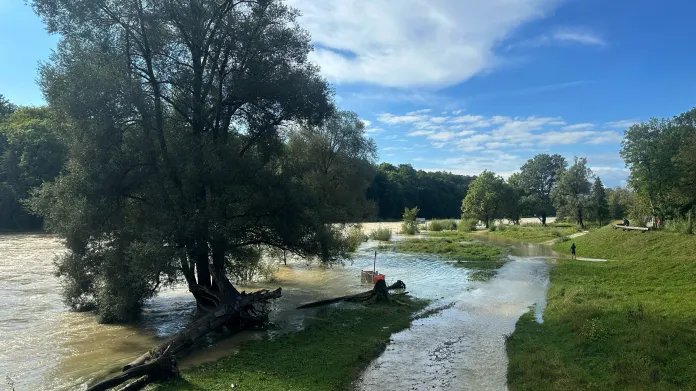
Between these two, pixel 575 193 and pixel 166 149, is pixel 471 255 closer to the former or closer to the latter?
pixel 166 149

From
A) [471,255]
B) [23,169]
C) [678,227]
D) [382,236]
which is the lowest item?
[471,255]

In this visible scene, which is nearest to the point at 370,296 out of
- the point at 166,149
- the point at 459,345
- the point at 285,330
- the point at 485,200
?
the point at 285,330

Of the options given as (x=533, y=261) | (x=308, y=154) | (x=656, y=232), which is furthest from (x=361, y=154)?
(x=656, y=232)

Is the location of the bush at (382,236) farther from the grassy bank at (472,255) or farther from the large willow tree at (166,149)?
the large willow tree at (166,149)

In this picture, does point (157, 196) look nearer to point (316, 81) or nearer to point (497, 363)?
point (316, 81)

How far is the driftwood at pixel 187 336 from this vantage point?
10961 mm

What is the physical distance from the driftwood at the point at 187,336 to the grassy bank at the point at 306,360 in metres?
0.56

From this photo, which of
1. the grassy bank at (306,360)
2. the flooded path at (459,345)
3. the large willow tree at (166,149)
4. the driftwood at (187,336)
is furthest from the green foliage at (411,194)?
the grassy bank at (306,360)

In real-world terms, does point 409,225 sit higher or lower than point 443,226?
higher

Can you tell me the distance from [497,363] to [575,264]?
87.3 ft

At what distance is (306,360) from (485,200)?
8928cm

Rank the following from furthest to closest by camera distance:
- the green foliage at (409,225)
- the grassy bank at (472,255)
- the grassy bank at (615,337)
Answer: the green foliage at (409,225), the grassy bank at (472,255), the grassy bank at (615,337)

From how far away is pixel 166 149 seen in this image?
61.3ft

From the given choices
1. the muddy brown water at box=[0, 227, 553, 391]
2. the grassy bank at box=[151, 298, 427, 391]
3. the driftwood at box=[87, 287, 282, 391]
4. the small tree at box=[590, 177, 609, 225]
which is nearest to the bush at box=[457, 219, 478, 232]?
the small tree at box=[590, 177, 609, 225]
